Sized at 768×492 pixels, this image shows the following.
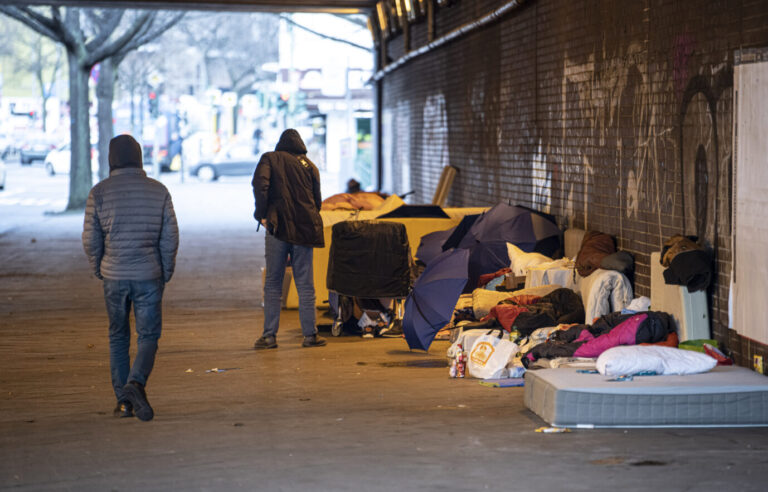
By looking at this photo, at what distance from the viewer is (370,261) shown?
10133mm

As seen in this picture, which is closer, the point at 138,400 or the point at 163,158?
the point at 138,400

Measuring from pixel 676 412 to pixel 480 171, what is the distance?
31.7ft

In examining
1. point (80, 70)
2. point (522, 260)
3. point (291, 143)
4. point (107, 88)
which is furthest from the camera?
point (107, 88)

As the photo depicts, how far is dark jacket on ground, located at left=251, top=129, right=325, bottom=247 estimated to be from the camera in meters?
9.56

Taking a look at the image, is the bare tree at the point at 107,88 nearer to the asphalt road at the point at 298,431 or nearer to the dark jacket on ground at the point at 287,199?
the asphalt road at the point at 298,431

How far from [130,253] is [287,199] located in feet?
9.36

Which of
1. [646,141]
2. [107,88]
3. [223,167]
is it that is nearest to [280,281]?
[646,141]

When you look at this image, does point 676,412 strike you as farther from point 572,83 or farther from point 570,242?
point 572,83

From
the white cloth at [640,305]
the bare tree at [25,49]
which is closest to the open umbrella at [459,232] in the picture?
the white cloth at [640,305]

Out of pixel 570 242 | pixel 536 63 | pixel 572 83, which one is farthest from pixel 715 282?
pixel 536 63

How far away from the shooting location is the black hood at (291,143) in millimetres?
9805

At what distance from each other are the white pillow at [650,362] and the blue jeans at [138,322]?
9.49ft

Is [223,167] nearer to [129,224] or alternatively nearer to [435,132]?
[435,132]

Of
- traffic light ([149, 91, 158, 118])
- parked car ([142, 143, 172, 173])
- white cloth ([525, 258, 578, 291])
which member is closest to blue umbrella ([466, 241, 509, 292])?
white cloth ([525, 258, 578, 291])
